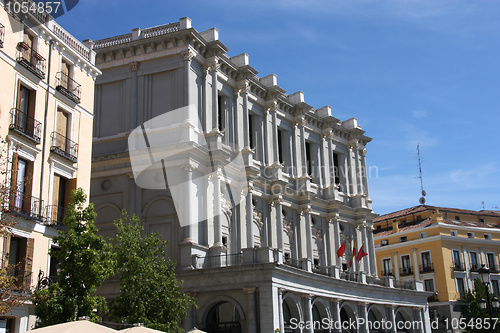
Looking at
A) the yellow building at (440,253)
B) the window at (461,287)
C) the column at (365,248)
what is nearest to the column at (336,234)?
the column at (365,248)

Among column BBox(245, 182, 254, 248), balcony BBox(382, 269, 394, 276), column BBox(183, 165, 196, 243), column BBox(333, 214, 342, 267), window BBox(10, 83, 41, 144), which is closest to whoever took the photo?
window BBox(10, 83, 41, 144)

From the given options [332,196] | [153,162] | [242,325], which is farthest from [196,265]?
[332,196]

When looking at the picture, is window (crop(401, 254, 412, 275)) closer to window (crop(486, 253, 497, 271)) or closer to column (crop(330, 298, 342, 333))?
window (crop(486, 253, 497, 271))

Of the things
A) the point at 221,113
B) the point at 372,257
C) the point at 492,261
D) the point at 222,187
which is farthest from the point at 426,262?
the point at 222,187

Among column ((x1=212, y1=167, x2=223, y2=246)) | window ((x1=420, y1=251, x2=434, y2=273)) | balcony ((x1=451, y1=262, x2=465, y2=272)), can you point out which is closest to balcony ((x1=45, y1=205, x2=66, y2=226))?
column ((x1=212, y1=167, x2=223, y2=246))

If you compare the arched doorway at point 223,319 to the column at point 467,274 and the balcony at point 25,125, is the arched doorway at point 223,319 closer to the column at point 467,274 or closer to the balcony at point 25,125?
the balcony at point 25,125

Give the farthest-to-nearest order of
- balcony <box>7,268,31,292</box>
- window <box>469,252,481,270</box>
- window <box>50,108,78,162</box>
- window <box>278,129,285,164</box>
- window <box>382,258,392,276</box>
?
window <box>382,258,392,276</box> < window <box>469,252,481,270</box> < window <box>278,129,285,164</box> < window <box>50,108,78,162</box> < balcony <box>7,268,31,292</box>

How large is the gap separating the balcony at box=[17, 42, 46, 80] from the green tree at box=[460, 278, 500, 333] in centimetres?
4373

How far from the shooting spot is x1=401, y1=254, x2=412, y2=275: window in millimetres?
63219

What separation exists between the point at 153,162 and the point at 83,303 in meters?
17.2

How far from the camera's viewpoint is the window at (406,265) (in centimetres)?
6322

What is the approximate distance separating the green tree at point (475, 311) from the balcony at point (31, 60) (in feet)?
143

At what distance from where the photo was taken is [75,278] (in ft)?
61.2

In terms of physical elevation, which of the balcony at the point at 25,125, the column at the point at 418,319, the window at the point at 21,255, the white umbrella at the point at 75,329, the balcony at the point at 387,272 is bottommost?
the white umbrella at the point at 75,329
